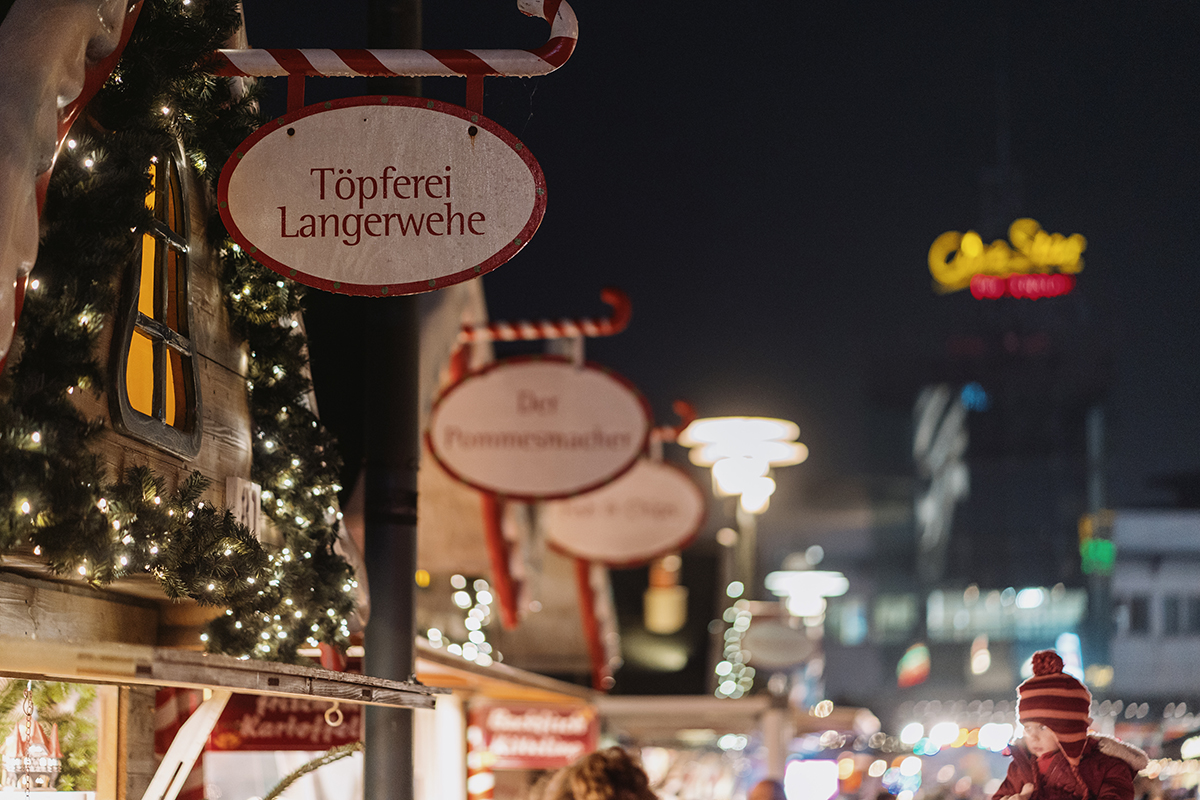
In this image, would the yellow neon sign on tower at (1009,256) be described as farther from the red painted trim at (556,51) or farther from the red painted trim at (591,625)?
the red painted trim at (556,51)

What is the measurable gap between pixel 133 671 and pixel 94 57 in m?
1.84

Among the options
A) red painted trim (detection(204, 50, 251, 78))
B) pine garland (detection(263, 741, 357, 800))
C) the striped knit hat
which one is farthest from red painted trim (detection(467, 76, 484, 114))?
the striped knit hat

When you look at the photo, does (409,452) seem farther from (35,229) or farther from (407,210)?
(35,229)

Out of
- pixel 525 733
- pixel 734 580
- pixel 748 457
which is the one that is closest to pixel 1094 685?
pixel 734 580

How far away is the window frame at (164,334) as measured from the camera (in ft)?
14.8

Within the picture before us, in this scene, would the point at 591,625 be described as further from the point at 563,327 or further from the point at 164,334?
the point at 164,334

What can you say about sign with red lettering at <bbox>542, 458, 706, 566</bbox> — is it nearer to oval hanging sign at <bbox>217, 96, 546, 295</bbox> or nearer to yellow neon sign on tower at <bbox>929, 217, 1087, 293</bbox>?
oval hanging sign at <bbox>217, 96, 546, 295</bbox>

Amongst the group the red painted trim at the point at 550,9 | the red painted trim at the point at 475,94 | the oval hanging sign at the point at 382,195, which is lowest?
the oval hanging sign at the point at 382,195

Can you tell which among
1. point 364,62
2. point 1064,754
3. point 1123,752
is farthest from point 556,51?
point 1123,752

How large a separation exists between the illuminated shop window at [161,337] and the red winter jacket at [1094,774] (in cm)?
318

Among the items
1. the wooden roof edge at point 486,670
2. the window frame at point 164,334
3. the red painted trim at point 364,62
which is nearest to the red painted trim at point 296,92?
the red painted trim at point 364,62

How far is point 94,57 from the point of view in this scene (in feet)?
13.7

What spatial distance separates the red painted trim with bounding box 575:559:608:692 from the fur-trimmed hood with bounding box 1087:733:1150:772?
12.0 meters

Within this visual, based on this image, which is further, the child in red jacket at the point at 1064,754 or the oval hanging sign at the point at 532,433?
the oval hanging sign at the point at 532,433
